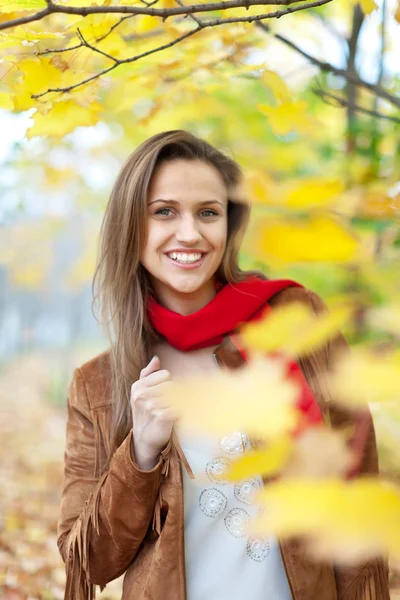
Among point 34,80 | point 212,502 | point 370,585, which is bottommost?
point 370,585

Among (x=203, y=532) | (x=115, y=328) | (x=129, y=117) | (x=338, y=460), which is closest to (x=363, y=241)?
(x=338, y=460)

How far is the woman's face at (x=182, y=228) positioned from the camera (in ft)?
5.49

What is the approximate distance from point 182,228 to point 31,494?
4433 mm

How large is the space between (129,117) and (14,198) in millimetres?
2254

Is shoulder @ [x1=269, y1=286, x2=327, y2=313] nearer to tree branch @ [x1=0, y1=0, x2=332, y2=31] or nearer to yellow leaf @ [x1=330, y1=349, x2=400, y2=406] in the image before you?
tree branch @ [x1=0, y1=0, x2=332, y2=31]

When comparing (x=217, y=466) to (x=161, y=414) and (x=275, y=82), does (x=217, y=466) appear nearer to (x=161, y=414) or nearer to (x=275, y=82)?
(x=161, y=414)

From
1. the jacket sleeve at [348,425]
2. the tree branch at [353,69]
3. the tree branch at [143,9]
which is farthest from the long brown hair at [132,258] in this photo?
the tree branch at [143,9]

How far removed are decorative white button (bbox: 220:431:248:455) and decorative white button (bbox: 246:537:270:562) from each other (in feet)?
0.75

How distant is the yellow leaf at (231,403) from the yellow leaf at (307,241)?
0.40 ft

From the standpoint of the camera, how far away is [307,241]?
0.45m

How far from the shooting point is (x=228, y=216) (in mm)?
1973

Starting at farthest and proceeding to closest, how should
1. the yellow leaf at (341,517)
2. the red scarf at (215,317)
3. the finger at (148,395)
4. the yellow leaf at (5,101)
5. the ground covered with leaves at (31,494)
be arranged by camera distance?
the ground covered with leaves at (31,494)
the red scarf at (215,317)
the finger at (148,395)
the yellow leaf at (5,101)
the yellow leaf at (341,517)

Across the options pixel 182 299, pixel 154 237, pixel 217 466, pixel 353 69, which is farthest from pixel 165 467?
pixel 353 69

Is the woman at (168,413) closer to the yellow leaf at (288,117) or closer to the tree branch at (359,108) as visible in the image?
the yellow leaf at (288,117)
